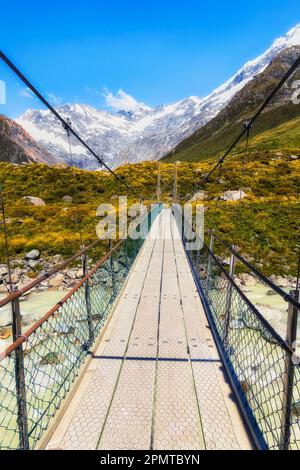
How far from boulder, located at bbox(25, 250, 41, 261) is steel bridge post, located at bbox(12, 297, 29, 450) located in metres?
12.5

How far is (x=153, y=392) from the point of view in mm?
2586

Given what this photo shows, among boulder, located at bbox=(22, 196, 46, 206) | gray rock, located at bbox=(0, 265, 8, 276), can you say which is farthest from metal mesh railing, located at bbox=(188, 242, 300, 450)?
boulder, located at bbox=(22, 196, 46, 206)

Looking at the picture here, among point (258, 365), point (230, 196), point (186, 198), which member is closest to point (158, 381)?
point (258, 365)

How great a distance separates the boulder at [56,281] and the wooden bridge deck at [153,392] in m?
6.92

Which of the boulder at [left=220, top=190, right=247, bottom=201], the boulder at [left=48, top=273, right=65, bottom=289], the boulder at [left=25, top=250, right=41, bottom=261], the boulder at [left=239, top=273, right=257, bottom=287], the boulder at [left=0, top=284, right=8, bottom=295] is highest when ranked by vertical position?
the boulder at [left=220, top=190, right=247, bottom=201]

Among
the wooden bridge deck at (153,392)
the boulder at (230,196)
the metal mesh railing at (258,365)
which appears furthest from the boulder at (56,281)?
the boulder at (230,196)

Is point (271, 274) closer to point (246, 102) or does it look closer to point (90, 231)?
point (90, 231)

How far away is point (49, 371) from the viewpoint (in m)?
5.39

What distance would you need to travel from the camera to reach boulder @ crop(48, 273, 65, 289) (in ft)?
35.7

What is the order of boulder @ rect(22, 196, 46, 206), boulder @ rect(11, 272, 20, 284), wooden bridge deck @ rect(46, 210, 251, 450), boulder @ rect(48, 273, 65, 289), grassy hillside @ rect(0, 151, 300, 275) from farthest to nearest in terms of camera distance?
boulder @ rect(22, 196, 46, 206)
grassy hillside @ rect(0, 151, 300, 275)
boulder @ rect(11, 272, 20, 284)
boulder @ rect(48, 273, 65, 289)
wooden bridge deck @ rect(46, 210, 251, 450)

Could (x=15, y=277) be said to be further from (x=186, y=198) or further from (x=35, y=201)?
(x=186, y=198)

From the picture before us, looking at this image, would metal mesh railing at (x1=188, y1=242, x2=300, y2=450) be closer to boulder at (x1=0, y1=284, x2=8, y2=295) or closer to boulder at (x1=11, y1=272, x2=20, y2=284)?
boulder at (x1=0, y1=284, x2=8, y2=295)

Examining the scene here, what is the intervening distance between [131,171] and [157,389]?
36527 millimetres
